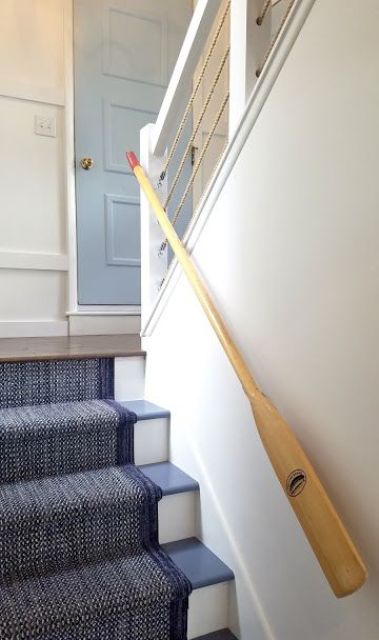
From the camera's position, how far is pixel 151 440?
169cm

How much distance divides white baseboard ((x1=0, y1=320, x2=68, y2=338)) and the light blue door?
21cm

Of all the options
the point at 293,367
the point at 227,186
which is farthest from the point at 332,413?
the point at 227,186

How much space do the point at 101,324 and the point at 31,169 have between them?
990mm

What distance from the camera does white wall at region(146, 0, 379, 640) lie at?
0.90m

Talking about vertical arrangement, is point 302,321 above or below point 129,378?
above

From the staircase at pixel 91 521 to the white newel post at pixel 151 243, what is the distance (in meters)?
0.32

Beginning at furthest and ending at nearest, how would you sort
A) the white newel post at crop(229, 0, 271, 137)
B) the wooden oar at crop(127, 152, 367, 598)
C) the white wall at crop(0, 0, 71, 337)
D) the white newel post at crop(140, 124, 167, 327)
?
the white wall at crop(0, 0, 71, 337)
the white newel post at crop(140, 124, 167, 327)
the white newel post at crop(229, 0, 271, 137)
the wooden oar at crop(127, 152, 367, 598)

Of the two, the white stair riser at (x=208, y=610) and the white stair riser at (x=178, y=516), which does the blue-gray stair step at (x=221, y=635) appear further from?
the white stair riser at (x=178, y=516)

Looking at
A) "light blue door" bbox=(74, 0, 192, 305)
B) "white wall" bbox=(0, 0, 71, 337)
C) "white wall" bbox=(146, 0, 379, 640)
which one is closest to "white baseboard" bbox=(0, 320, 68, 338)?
"white wall" bbox=(0, 0, 71, 337)

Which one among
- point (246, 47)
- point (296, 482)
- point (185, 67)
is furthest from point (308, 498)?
point (185, 67)

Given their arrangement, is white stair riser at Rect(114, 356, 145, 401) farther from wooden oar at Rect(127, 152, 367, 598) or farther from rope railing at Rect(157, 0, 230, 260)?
wooden oar at Rect(127, 152, 367, 598)

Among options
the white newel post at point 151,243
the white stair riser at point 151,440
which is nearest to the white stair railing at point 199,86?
the white newel post at point 151,243

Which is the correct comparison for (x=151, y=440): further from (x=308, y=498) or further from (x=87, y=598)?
A: (x=308, y=498)

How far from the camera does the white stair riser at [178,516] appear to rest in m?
1.47
